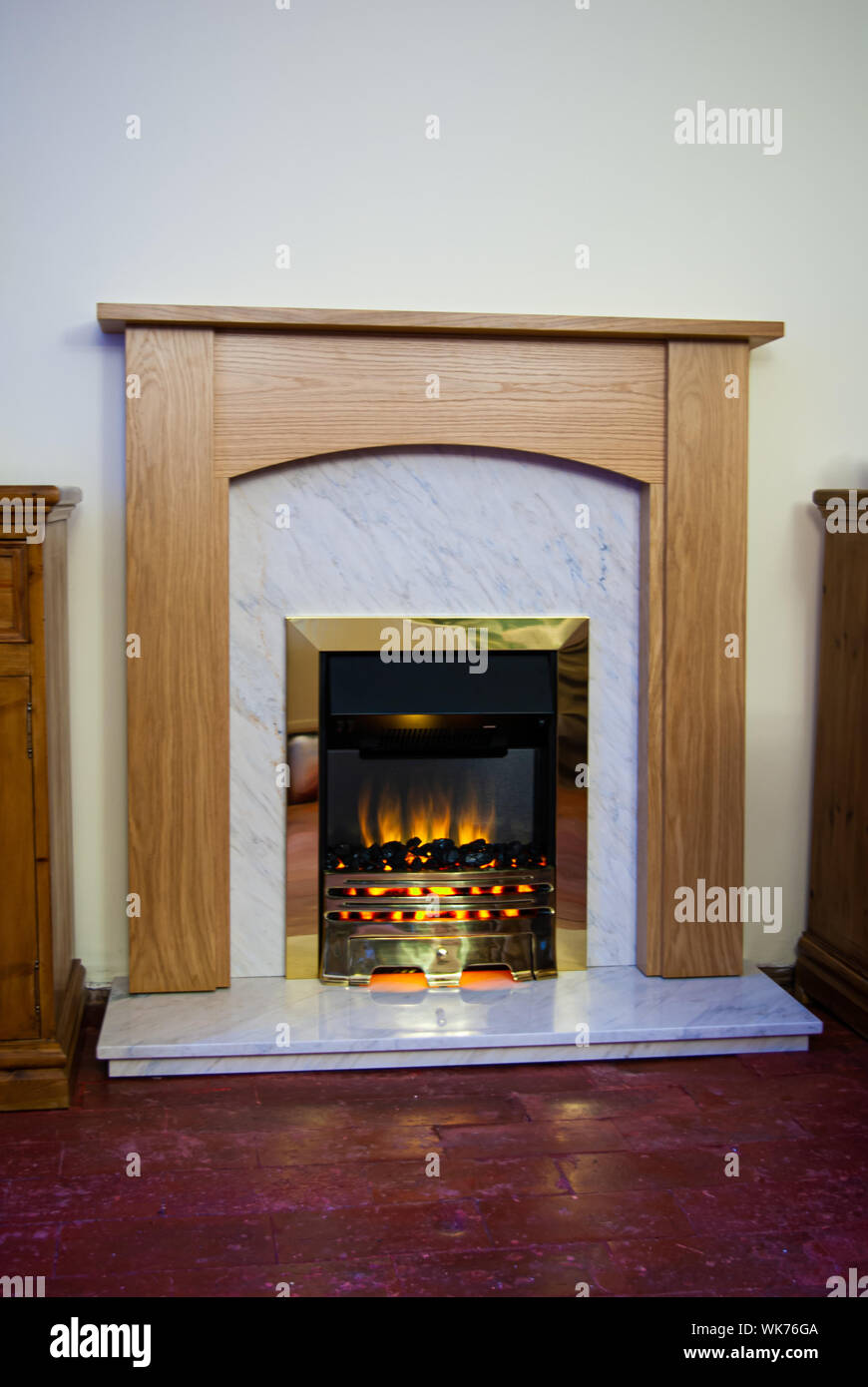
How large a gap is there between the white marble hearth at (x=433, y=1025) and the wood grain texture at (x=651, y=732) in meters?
0.16

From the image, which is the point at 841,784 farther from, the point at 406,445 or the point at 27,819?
the point at 27,819

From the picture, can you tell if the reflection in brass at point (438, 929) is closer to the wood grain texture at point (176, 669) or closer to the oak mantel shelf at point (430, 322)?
the wood grain texture at point (176, 669)

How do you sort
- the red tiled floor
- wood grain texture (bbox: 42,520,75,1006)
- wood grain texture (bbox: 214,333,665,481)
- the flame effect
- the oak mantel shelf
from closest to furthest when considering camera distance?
the red tiled floor
wood grain texture (bbox: 42,520,75,1006)
the oak mantel shelf
wood grain texture (bbox: 214,333,665,481)
the flame effect

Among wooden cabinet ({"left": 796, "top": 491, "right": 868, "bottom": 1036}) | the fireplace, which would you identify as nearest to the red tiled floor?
wooden cabinet ({"left": 796, "top": 491, "right": 868, "bottom": 1036})

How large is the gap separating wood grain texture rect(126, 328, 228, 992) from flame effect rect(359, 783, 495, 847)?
41 cm

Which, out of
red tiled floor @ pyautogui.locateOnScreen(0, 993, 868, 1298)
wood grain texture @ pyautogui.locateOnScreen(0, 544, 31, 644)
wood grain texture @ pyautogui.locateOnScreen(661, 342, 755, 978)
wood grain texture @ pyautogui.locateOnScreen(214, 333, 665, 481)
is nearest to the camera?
red tiled floor @ pyautogui.locateOnScreen(0, 993, 868, 1298)

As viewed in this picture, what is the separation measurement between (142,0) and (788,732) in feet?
8.50

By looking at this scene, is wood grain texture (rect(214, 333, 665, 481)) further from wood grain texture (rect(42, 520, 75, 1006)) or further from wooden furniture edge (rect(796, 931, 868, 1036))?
wooden furniture edge (rect(796, 931, 868, 1036))

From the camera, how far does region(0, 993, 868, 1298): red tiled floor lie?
2207mm

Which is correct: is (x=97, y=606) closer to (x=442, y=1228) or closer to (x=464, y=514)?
(x=464, y=514)

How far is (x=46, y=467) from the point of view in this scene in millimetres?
3273

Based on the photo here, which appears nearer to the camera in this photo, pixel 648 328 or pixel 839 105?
pixel 648 328
